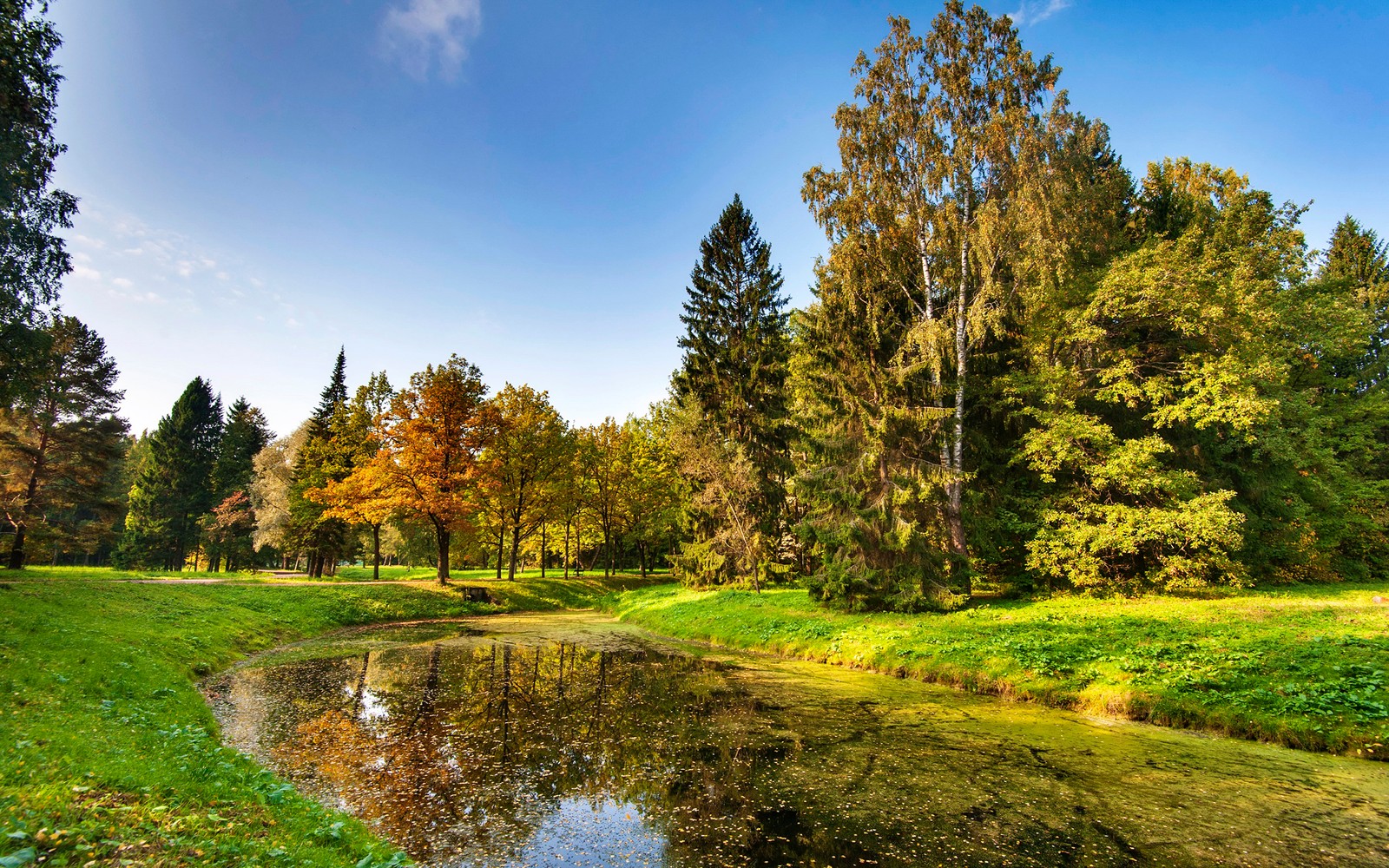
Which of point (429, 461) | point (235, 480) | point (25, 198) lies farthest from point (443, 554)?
point (235, 480)

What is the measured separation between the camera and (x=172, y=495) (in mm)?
54594

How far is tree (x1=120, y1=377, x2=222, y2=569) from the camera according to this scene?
5191cm

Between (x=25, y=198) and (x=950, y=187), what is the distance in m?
30.7

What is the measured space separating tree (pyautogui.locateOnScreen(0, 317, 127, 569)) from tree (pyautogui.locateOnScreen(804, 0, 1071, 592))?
124 feet

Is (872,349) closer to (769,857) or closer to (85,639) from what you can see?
(769,857)

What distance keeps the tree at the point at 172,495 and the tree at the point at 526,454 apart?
107ft

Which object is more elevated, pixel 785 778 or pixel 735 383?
pixel 735 383

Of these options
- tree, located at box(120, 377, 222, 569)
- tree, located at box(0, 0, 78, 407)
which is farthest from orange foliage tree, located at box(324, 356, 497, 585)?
tree, located at box(120, 377, 222, 569)

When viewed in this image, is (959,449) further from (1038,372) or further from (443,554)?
(443,554)

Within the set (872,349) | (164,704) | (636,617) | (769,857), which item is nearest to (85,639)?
(164,704)

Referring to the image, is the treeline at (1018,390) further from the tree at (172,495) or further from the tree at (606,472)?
the tree at (172,495)

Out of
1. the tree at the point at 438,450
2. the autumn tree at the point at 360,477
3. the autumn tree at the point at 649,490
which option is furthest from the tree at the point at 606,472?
the autumn tree at the point at 360,477

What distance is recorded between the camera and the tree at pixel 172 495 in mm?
51906

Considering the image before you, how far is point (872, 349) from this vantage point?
77.0 feet
